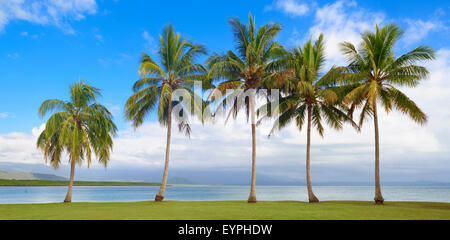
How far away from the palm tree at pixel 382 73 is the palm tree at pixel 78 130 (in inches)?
606

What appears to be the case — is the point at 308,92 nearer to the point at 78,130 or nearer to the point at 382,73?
the point at 382,73

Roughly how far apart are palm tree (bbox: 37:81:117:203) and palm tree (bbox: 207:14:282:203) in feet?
25.5

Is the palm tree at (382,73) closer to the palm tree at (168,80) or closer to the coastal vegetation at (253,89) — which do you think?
the coastal vegetation at (253,89)

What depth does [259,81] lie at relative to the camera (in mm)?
20766

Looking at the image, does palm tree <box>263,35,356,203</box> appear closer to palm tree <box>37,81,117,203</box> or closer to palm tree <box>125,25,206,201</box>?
palm tree <box>125,25,206,201</box>

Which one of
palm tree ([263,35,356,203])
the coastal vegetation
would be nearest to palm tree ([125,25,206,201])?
the coastal vegetation

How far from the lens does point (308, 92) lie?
20000 millimetres

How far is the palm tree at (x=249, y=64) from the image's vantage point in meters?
20.3

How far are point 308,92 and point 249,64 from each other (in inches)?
163

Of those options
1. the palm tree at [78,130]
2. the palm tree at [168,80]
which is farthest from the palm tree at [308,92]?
the palm tree at [78,130]

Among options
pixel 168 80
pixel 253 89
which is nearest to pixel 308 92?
pixel 253 89

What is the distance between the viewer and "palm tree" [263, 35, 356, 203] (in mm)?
19739

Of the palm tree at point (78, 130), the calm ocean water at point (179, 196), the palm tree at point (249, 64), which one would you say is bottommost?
the calm ocean water at point (179, 196)
